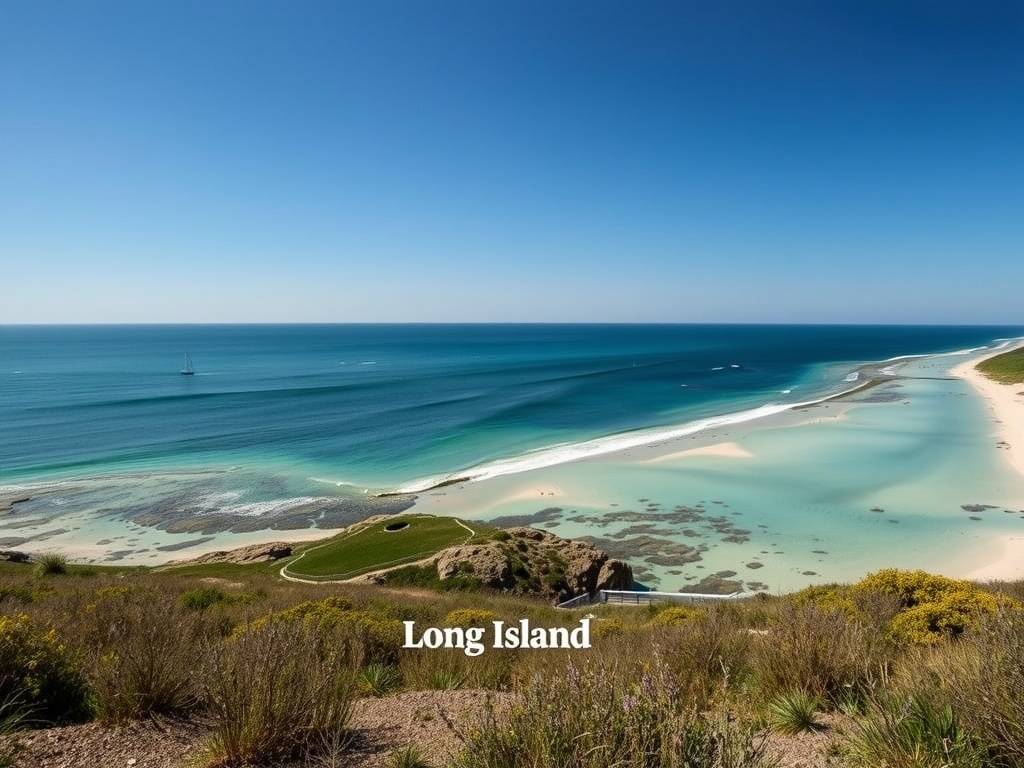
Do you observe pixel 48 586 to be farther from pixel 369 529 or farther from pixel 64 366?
pixel 64 366

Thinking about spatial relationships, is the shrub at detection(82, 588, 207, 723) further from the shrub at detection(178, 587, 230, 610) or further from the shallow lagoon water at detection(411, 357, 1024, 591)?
the shallow lagoon water at detection(411, 357, 1024, 591)

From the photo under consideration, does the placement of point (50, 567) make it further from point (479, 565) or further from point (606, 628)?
point (606, 628)

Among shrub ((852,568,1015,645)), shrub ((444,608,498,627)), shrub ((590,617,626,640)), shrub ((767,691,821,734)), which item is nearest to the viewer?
shrub ((767,691,821,734))

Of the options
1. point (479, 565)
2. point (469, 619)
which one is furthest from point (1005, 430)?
point (469, 619)

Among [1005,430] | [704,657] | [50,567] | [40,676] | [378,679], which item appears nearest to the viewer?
[40,676]

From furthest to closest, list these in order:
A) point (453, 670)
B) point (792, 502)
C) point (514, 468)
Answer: point (514, 468) → point (792, 502) → point (453, 670)

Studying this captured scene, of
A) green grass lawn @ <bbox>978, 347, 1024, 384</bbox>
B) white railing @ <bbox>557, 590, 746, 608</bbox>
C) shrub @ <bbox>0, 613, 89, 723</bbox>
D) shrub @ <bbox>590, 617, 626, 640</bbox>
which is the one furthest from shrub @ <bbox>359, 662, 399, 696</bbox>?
green grass lawn @ <bbox>978, 347, 1024, 384</bbox>

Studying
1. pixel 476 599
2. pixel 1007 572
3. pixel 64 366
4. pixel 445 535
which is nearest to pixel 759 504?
pixel 1007 572

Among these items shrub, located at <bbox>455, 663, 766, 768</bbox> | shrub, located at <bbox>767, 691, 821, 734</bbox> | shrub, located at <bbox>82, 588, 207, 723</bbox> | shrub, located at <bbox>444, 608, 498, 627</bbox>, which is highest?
shrub, located at <bbox>455, 663, 766, 768</bbox>
